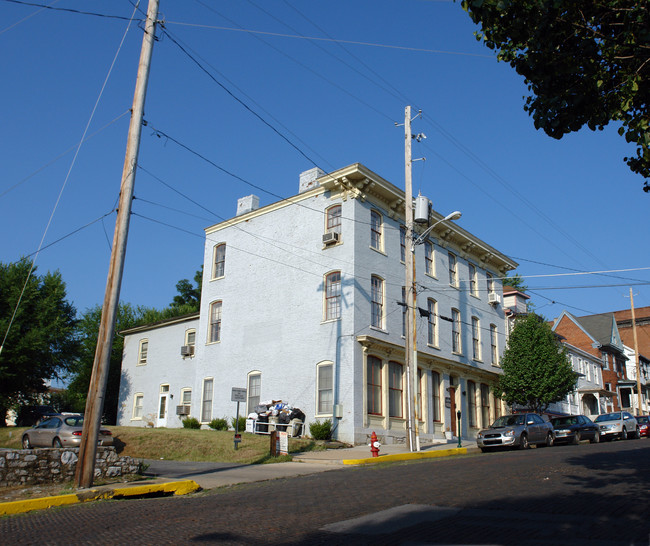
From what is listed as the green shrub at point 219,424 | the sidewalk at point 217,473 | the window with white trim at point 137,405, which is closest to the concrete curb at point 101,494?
the sidewalk at point 217,473

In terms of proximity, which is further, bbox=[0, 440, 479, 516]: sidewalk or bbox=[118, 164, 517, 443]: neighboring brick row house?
bbox=[118, 164, 517, 443]: neighboring brick row house

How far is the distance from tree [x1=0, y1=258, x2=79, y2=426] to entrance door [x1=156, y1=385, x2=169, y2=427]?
7.35 metres

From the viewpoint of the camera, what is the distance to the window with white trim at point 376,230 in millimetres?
27784

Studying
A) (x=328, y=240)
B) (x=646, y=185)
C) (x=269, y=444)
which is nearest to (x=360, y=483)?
(x=646, y=185)

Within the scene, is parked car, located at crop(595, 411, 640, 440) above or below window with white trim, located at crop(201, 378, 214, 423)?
below

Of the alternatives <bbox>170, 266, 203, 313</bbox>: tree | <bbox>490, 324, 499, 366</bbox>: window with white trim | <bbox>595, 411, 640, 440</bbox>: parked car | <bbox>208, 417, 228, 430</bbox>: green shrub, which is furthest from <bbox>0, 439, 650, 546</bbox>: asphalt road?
<bbox>170, 266, 203, 313</bbox>: tree

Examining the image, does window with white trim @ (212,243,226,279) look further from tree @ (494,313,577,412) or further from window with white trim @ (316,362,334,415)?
tree @ (494,313,577,412)

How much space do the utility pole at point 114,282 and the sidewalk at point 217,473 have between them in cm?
76

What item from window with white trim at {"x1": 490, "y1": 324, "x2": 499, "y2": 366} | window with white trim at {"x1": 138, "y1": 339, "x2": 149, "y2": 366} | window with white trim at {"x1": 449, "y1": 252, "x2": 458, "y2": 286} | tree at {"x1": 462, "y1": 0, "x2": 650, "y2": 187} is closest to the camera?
→ tree at {"x1": 462, "y1": 0, "x2": 650, "y2": 187}

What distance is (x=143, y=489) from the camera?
10883mm

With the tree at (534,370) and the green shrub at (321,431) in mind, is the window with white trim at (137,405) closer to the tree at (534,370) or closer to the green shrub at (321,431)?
the green shrub at (321,431)

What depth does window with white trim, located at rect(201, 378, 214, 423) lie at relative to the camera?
101 feet

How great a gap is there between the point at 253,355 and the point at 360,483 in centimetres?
1830

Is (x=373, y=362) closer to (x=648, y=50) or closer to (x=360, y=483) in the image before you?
(x=360, y=483)
